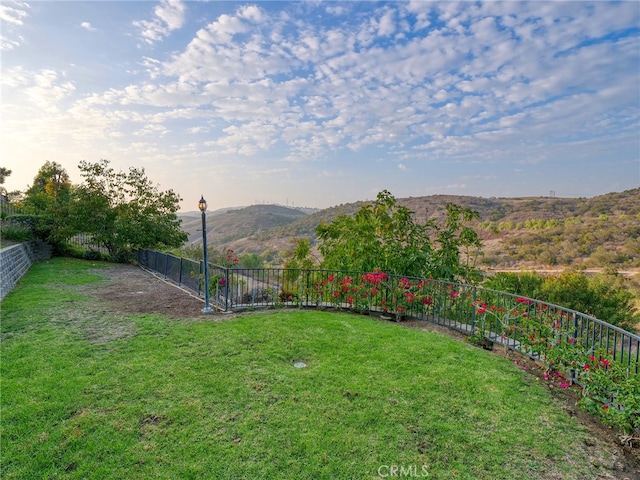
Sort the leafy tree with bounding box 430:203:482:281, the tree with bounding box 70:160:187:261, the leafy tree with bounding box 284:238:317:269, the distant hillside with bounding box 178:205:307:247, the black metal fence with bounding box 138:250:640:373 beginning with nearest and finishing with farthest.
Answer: the black metal fence with bounding box 138:250:640:373 < the leafy tree with bounding box 430:203:482:281 < the leafy tree with bounding box 284:238:317:269 < the tree with bounding box 70:160:187:261 < the distant hillside with bounding box 178:205:307:247

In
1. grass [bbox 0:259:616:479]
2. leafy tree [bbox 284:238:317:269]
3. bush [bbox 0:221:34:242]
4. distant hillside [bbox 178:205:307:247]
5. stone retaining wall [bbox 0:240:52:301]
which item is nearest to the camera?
grass [bbox 0:259:616:479]

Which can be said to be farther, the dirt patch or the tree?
the tree

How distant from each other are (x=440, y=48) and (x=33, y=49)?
933 centimetres

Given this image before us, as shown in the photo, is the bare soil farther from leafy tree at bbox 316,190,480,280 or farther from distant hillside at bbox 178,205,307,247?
distant hillside at bbox 178,205,307,247

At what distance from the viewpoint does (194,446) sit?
2.45 metres

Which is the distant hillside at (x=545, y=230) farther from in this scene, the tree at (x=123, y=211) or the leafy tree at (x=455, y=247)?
the tree at (x=123, y=211)

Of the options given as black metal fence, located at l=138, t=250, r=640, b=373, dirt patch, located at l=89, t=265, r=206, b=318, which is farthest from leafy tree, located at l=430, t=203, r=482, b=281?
dirt patch, located at l=89, t=265, r=206, b=318

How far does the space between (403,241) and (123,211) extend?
13.2 m

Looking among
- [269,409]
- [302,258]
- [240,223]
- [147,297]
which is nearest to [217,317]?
[147,297]

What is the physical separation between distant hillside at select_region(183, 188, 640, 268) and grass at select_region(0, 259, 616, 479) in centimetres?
576

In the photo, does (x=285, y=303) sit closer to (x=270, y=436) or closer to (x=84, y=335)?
(x=84, y=335)

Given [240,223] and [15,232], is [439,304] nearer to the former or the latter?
[15,232]

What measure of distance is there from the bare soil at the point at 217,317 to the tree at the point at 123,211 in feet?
6.48

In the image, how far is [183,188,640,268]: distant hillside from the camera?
20297 millimetres
